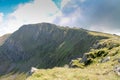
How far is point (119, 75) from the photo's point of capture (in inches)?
1139

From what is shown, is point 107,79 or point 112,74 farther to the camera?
point 112,74

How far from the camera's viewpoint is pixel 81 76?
29.5 metres

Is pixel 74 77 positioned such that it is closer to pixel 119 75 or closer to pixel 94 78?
pixel 94 78

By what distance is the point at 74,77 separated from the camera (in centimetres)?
2931

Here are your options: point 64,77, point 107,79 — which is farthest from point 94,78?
point 64,77

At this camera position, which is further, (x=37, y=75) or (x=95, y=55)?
(x=95, y=55)

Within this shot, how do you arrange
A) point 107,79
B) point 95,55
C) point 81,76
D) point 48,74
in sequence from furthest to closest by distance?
point 95,55
point 48,74
point 81,76
point 107,79

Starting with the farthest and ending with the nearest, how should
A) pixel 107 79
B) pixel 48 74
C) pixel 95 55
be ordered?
1. pixel 95 55
2. pixel 48 74
3. pixel 107 79

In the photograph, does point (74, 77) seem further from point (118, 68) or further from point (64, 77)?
point (118, 68)

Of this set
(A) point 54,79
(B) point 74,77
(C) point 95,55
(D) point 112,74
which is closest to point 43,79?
(A) point 54,79

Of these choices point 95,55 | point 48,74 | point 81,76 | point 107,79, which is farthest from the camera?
point 95,55

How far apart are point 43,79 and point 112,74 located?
8591mm

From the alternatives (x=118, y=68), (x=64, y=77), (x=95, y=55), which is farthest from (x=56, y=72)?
(x=95, y=55)

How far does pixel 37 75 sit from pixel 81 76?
571 centimetres
